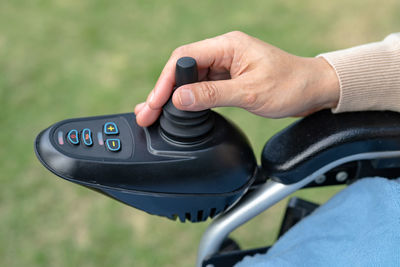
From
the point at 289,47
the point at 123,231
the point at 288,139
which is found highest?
the point at 288,139

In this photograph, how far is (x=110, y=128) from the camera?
68cm

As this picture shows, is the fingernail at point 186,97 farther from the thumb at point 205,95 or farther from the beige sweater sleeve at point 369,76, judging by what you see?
the beige sweater sleeve at point 369,76

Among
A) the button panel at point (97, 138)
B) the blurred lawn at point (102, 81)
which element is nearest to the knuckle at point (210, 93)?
the button panel at point (97, 138)

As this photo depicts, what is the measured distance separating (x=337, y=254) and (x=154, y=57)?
1.60 m

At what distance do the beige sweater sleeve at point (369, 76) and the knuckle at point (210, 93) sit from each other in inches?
8.9

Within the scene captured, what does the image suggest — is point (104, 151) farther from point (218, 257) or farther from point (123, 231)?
point (123, 231)

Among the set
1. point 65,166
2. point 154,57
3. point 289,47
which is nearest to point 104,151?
point 65,166

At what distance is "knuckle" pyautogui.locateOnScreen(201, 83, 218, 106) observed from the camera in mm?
645

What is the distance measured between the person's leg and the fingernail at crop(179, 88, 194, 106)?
26 centimetres

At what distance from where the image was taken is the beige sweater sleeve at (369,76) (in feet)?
2.44

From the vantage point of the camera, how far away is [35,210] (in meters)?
1.55

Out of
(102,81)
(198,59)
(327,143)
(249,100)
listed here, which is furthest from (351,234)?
(102,81)

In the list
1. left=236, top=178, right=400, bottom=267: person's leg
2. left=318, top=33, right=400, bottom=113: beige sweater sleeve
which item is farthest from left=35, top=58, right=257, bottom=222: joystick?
left=318, top=33, right=400, bottom=113: beige sweater sleeve

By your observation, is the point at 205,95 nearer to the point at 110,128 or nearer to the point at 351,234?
the point at 110,128
